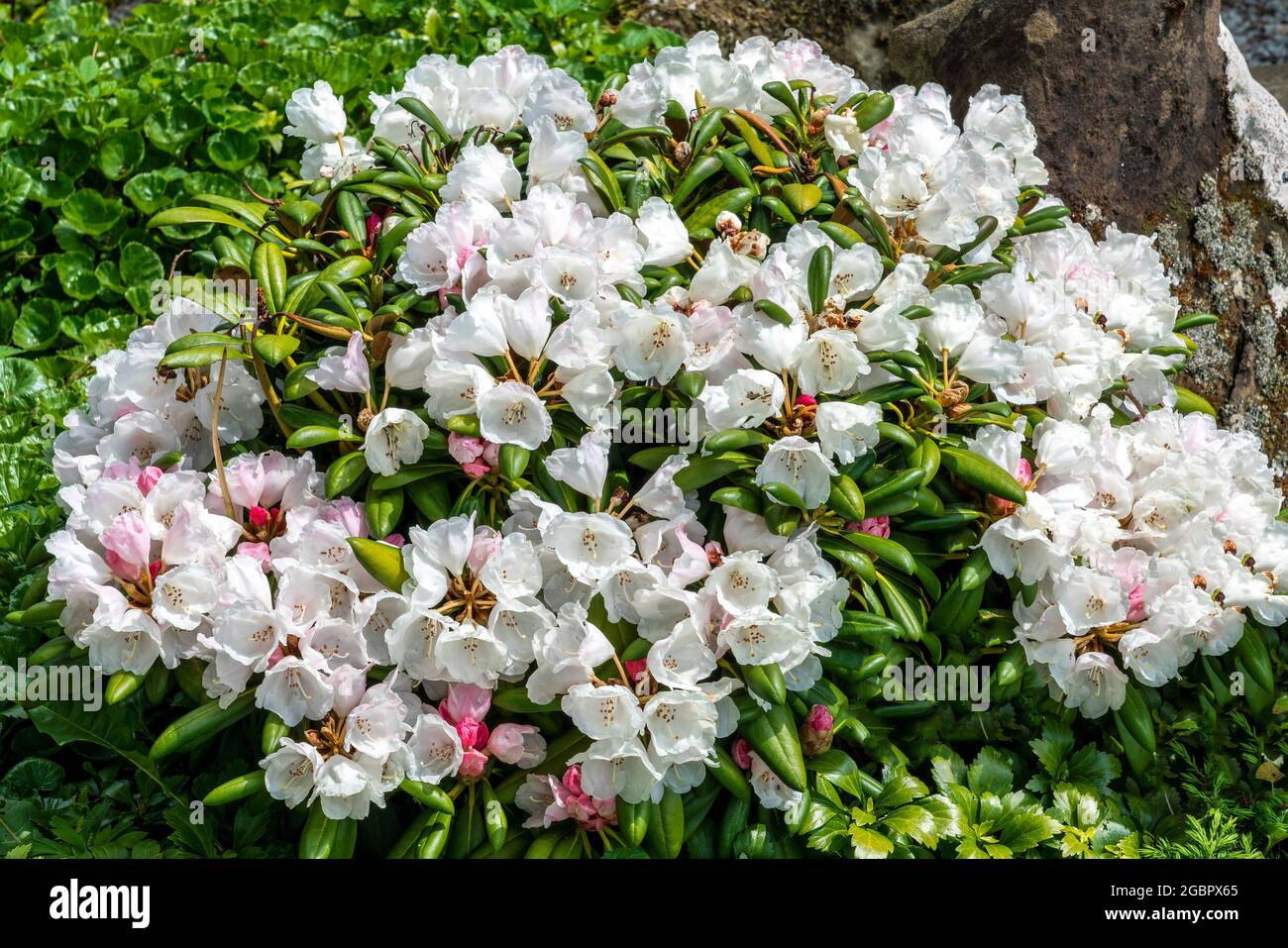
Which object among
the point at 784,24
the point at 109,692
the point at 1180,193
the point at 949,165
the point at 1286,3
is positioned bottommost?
the point at 109,692

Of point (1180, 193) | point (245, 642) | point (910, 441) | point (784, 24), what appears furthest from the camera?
point (784, 24)

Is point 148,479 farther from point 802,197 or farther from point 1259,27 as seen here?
point 1259,27

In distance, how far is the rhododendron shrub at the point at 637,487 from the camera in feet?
6.95

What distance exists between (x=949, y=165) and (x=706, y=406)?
0.82 meters

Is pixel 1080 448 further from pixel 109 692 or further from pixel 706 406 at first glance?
pixel 109 692

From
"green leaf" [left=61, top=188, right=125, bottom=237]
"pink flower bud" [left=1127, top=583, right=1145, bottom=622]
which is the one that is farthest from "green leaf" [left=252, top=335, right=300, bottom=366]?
"green leaf" [left=61, top=188, right=125, bottom=237]

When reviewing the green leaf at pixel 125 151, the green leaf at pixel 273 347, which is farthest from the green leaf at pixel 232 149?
the green leaf at pixel 273 347

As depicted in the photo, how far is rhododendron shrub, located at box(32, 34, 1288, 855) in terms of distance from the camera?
83.4 inches

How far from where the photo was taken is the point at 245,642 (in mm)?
2102

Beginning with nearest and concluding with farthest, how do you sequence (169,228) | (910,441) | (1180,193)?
1. (910,441)
2. (1180,193)
3. (169,228)

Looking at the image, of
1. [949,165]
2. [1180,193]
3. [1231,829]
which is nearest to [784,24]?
[1180,193]

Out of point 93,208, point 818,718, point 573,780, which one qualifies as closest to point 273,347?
point 573,780

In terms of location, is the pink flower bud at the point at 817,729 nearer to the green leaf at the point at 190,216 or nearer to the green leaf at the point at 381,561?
the green leaf at the point at 381,561

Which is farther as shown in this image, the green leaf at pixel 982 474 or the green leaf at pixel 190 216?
the green leaf at pixel 190 216
